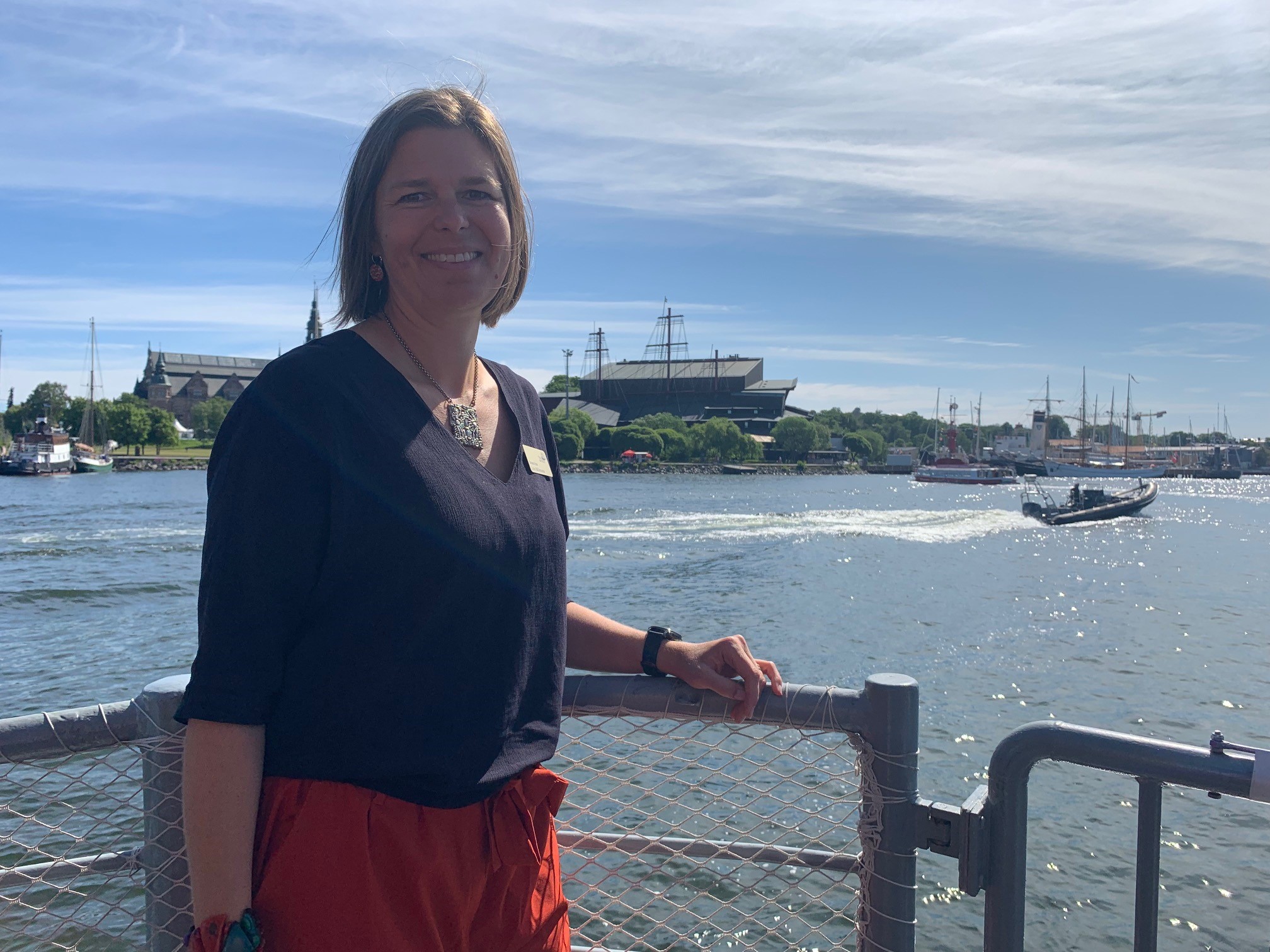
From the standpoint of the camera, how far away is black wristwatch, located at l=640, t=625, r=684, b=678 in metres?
1.66

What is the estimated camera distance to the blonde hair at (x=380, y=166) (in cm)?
138

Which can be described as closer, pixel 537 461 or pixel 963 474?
pixel 537 461

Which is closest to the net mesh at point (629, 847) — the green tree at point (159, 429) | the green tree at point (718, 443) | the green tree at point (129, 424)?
the green tree at point (718, 443)

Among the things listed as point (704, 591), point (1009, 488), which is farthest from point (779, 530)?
point (1009, 488)

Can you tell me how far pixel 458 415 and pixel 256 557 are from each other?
375mm

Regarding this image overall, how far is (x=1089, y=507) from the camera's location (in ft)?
144

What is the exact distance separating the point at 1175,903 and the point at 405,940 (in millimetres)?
7265

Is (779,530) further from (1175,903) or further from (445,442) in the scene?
(445,442)

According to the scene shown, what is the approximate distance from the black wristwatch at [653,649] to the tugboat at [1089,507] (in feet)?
141

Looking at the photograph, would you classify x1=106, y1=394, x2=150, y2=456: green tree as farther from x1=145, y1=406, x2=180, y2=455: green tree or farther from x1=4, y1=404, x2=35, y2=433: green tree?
x1=4, y1=404, x2=35, y2=433: green tree

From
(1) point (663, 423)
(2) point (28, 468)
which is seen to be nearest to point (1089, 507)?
(1) point (663, 423)

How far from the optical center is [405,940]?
1198 mm

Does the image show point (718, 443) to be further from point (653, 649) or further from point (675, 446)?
point (653, 649)

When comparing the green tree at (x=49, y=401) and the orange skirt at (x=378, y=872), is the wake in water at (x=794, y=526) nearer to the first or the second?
the orange skirt at (x=378, y=872)
